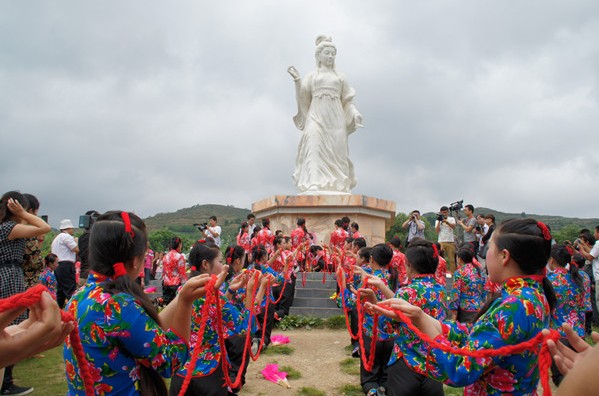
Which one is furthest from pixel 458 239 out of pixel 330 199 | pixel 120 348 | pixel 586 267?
pixel 120 348

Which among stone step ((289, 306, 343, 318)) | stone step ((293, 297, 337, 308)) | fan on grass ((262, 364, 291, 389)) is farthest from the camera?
stone step ((293, 297, 337, 308))

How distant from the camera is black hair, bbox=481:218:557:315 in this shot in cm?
228

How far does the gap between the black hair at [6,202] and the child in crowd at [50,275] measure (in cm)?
300

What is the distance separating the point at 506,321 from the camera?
6.87ft

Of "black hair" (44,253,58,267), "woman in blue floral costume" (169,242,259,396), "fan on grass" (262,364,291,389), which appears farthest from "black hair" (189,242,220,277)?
"black hair" (44,253,58,267)

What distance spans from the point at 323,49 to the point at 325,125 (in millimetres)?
2394

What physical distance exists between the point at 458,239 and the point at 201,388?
880cm

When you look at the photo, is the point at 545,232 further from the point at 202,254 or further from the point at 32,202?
the point at 32,202

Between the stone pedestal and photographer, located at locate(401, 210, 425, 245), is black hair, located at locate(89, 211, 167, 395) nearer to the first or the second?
photographer, located at locate(401, 210, 425, 245)

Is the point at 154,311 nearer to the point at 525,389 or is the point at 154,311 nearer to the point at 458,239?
the point at 525,389

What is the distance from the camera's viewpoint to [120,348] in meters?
2.01

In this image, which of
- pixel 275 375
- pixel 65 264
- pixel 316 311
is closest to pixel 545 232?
Answer: pixel 275 375

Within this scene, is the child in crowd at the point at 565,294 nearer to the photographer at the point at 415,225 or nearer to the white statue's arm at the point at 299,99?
the photographer at the point at 415,225

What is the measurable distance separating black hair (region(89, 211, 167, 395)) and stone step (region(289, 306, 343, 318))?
707 centimetres
